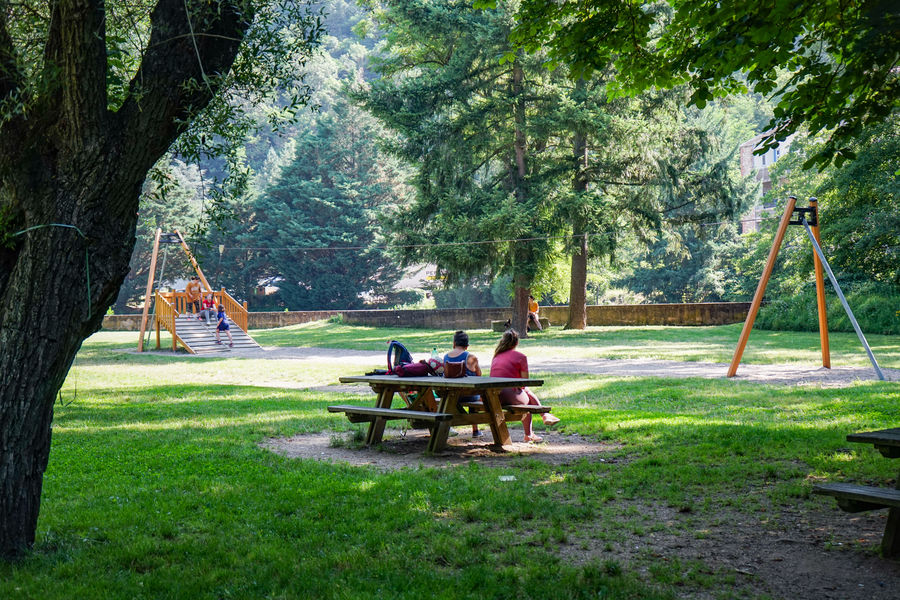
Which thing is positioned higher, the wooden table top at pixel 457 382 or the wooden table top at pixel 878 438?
the wooden table top at pixel 457 382

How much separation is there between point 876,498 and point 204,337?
2587 centimetres

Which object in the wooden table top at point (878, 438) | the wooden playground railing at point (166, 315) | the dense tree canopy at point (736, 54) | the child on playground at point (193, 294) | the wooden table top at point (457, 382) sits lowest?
the wooden table top at point (878, 438)

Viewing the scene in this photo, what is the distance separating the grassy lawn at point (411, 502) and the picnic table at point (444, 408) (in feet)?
2.48

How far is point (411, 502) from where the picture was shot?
548 cm

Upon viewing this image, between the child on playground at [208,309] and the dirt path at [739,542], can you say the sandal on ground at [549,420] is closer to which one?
the dirt path at [739,542]

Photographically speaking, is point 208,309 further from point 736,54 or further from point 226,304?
point 736,54

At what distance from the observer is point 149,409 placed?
11.0m

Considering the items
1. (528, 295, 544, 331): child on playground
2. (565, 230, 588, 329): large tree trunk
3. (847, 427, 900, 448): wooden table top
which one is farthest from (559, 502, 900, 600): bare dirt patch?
(565, 230, 588, 329): large tree trunk

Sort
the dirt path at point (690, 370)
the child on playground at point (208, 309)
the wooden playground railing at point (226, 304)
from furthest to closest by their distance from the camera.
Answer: the child on playground at point (208, 309) < the wooden playground railing at point (226, 304) < the dirt path at point (690, 370)

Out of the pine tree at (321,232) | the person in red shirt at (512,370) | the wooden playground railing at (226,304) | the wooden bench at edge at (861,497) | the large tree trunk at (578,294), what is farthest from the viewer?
the pine tree at (321,232)

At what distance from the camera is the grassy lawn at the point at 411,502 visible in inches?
157

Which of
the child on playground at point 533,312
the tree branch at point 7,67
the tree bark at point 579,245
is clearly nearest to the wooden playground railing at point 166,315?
the child on playground at point 533,312

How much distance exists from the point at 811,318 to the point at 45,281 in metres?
29.6

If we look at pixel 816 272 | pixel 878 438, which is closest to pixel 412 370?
pixel 878 438
